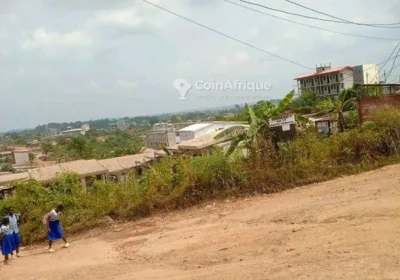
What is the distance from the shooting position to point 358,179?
1145cm

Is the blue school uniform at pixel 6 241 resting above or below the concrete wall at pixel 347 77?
below

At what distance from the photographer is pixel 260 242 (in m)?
7.57


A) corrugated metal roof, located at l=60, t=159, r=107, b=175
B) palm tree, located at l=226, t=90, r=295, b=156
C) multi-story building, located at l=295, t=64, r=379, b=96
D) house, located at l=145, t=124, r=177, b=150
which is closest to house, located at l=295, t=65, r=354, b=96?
multi-story building, located at l=295, t=64, r=379, b=96

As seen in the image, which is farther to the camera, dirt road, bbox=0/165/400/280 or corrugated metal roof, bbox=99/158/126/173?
corrugated metal roof, bbox=99/158/126/173

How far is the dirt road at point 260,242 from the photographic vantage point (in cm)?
604

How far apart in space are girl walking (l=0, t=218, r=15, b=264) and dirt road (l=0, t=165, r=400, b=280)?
368 mm

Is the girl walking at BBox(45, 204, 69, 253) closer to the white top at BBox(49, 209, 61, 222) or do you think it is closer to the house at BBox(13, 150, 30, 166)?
the white top at BBox(49, 209, 61, 222)

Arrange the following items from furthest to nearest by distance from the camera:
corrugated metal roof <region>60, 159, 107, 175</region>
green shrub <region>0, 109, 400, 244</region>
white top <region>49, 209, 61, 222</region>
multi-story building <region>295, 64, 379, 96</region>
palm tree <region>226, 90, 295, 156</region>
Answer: multi-story building <region>295, 64, 379, 96</region> → corrugated metal roof <region>60, 159, 107, 175</region> → palm tree <region>226, 90, 295, 156</region> → green shrub <region>0, 109, 400, 244</region> → white top <region>49, 209, 61, 222</region>

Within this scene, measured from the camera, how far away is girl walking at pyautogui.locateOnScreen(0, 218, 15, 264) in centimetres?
1024

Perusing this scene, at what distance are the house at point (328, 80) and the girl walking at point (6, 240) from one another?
6534cm

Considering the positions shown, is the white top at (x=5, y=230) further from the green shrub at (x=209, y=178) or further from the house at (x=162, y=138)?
the house at (x=162, y=138)

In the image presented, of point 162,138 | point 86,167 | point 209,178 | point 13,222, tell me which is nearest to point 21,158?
point 162,138

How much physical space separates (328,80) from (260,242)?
242 ft

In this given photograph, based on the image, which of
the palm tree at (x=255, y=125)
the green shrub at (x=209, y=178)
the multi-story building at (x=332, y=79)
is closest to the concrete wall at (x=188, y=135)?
the palm tree at (x=255, y=125)
